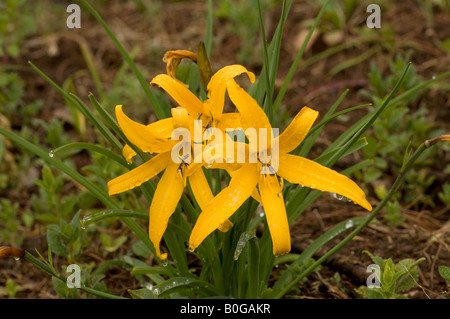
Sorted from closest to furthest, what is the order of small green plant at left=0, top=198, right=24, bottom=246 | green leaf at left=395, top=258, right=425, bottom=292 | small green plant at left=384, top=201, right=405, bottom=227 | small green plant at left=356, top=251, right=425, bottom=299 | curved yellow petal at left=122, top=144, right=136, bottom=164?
curved yellow petal at left=122, top=144, right=136, bottom=164 < small green plant at left=356, top=251, right=425, bottom=299 < green leaf at left=395, top=258, right=425, bottom=292 < small green plant at left=384, top=201, right=405, bottom=227 < small green plant at left=0, top=198, right=24, bottom=246

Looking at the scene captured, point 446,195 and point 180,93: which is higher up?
point 180,93

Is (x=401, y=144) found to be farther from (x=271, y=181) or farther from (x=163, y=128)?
(x=163, y=128)

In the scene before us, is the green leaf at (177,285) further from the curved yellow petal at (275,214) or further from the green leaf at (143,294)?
the curved yellow petal at (275,214)

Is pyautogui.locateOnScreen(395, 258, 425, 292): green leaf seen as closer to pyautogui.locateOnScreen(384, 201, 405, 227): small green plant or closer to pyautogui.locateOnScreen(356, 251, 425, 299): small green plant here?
pyautogui.locateOnScreen(356, 251, 425, 299): small green plant

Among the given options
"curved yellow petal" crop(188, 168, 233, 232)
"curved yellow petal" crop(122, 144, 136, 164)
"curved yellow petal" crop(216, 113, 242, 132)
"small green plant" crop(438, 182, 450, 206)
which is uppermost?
"curved yellow petal" crop(216, 113, 242, 132)

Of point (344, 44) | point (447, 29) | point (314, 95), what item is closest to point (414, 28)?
point (447, 29)

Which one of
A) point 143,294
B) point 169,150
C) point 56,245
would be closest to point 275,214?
point 169,150

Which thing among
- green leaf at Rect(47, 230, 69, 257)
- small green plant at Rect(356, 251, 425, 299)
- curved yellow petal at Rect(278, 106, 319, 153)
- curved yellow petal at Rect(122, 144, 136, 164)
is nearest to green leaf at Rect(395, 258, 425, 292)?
small green plant at Rect(356, 251, 425, 299)
